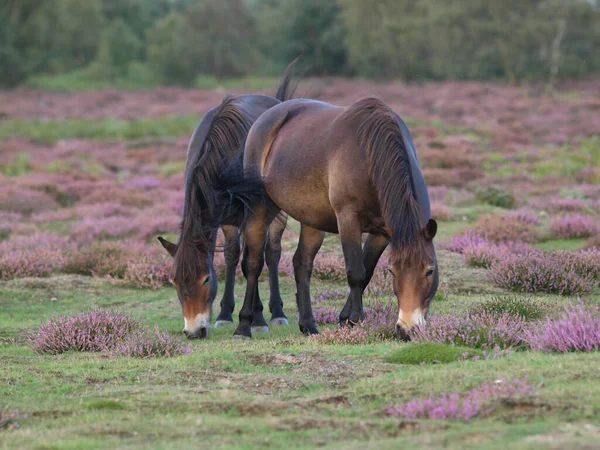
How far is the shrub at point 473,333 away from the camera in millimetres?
7172

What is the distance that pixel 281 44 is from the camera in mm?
74000

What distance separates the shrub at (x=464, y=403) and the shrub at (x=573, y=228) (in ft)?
30.6

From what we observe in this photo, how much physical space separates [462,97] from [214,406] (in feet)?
149

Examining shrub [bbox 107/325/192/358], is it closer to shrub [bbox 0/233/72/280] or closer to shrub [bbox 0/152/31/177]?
shrub [bbox 0/233/72/280]

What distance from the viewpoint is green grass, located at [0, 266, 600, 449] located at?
4828 mm

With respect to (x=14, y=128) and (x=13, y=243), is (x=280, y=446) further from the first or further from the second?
(x=14, y=128)

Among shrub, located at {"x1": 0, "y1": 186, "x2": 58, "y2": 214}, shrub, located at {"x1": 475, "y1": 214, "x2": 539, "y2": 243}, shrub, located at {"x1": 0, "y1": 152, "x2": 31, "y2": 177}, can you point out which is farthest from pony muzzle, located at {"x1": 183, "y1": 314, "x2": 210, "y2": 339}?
shrub, located at {"x1": 0, "y1": 152, "x2": 31, "y2": 177}

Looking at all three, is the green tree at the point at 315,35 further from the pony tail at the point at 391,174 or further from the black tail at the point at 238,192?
the pony tail at the point at 391,174

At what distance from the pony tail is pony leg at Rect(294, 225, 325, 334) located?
5.16 feet

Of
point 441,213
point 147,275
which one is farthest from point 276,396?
point 441,213

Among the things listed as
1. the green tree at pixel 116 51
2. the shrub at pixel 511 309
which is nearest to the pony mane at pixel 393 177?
the shrub at pixel 511 309

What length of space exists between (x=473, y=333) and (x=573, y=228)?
7720 mm

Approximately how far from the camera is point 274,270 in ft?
33.2

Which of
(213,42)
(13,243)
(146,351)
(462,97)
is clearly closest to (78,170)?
→ (13,243)
